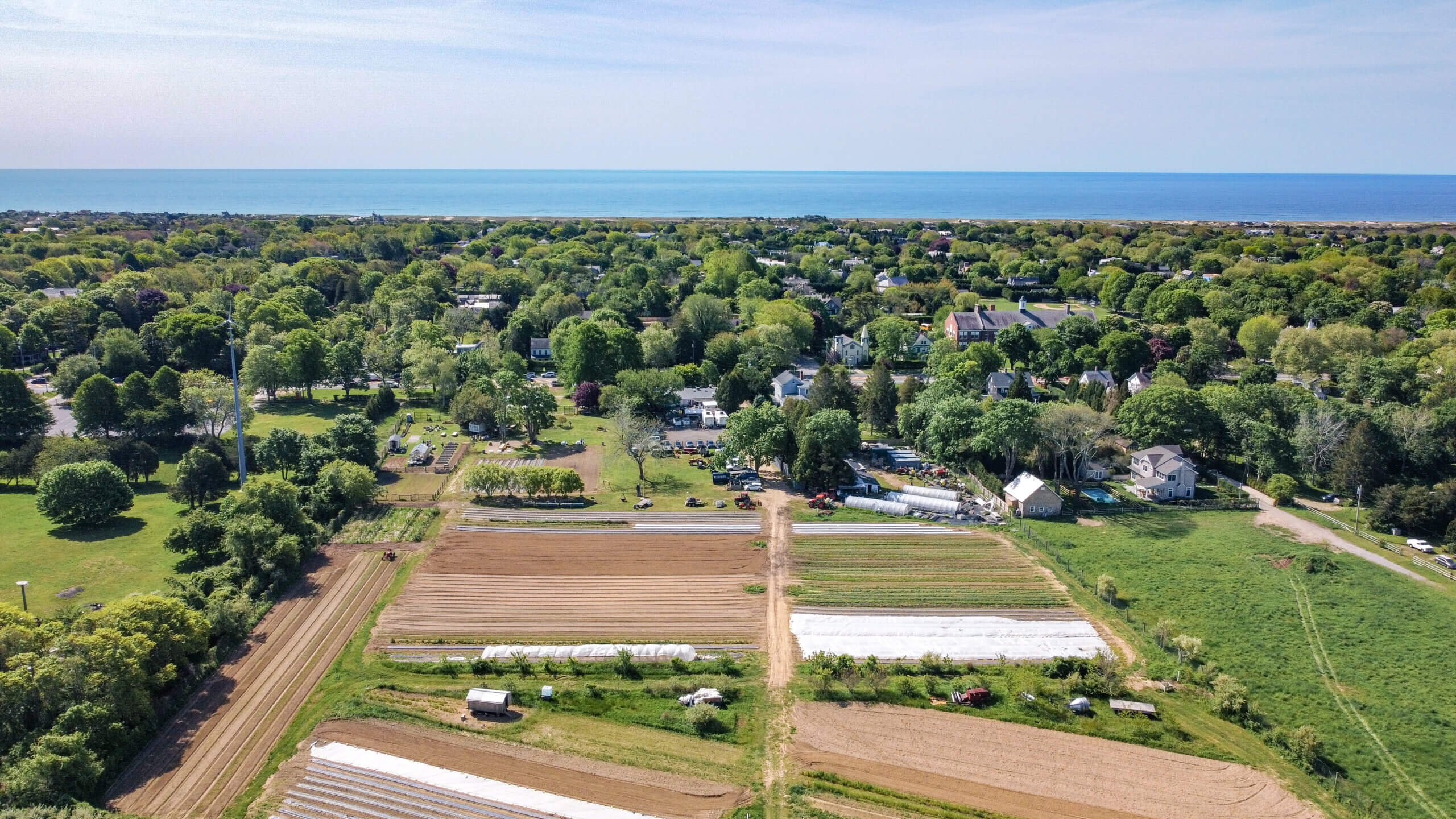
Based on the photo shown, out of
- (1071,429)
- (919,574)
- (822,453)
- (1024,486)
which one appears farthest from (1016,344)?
(919,574)

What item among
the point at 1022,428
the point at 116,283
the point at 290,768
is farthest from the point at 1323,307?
the point at 116,283

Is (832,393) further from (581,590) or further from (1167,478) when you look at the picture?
(581,590)

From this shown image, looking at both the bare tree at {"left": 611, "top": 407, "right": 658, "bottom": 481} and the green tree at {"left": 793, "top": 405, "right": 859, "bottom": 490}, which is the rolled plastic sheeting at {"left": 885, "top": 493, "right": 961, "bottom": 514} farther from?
the bare tree at {"left": 611, "top": 407, "right": 658, "bottom": 481}

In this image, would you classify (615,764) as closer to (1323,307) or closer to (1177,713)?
(1177,713)

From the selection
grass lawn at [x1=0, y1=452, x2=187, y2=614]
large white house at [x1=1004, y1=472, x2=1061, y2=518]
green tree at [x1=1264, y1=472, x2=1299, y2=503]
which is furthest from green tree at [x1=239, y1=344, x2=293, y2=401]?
green tree at [x1=1264, y1=472, x2=1299, y2=503]

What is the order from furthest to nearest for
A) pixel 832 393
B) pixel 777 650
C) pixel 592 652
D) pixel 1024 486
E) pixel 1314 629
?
pixel 832 393 → pixel 1024 486 → pixel 1314 629 → pixel 777 650 → pixel 592 652

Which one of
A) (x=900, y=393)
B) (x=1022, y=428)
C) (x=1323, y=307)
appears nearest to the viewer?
(x=1022, y=428)

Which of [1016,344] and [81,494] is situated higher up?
[1016,344]
